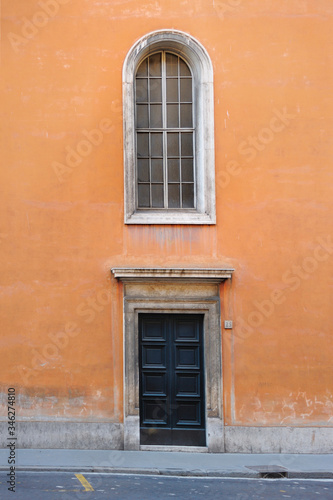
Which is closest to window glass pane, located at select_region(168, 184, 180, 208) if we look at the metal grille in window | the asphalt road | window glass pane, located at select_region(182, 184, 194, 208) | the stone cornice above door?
the metal grille in window

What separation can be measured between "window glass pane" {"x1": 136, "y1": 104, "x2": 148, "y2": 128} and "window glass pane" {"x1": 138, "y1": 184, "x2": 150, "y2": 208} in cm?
117

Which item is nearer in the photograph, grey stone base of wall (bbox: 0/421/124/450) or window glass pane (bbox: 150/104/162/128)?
grey stone base of wall (bbox: 0/421/124/450)

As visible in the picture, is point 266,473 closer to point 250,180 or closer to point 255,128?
point 250,180

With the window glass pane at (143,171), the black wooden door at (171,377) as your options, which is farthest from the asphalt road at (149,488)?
the window glass pane at (143,171)

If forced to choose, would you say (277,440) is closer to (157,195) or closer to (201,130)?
(157,195)

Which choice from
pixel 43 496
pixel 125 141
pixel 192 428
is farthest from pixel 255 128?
pixel 43 496

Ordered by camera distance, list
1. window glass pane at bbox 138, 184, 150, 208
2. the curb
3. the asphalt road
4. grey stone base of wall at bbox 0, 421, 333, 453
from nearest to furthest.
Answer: the asphalt road, the curb, grey stone base of wall at bbox 0, 421, 333, 453, window glass pane at bbox 138, 184, 150, 208

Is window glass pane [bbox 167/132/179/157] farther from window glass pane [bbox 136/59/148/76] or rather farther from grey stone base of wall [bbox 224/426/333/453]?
grey stone base of wall [bbox 224/426/333/453]

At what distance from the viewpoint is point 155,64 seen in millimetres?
13102

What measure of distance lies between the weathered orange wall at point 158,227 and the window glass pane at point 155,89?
75 centimetres

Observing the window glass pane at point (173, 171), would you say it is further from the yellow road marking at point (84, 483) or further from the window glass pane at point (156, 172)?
the yellow road marking at point (84, 483)

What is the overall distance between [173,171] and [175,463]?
5372 mm

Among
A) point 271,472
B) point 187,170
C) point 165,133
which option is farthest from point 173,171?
point 271,472

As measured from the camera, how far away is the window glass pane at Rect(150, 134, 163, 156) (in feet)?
42.8
